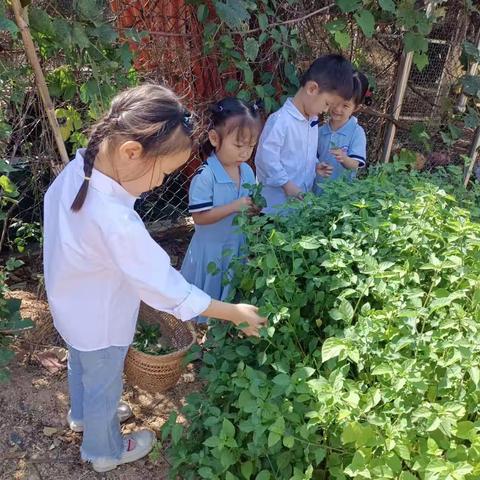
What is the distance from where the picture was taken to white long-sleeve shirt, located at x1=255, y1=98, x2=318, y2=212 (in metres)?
2.48

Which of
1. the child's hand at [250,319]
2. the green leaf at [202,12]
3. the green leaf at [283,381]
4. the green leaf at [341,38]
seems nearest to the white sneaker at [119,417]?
the child's hand at [250,319]

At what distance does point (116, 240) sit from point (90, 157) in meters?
0.27

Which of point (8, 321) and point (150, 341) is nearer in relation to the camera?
point (8, 321)

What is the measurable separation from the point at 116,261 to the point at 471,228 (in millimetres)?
1011

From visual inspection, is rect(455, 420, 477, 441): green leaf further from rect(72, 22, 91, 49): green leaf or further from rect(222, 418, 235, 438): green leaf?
rect(72, 22, 91, 49): green leaf

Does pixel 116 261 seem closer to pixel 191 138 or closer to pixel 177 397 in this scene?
pixel 191 138

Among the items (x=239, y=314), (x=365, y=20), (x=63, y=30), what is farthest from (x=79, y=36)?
(x=365, y=20)

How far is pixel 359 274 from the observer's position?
1.59 metres

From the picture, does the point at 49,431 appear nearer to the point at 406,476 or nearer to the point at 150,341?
the point at 150,341

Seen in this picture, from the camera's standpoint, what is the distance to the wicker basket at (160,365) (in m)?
2.09

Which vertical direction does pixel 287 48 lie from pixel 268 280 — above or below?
above

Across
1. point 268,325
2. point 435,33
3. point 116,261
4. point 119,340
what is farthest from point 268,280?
point 435,33

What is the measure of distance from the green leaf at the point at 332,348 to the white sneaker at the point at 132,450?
39.2 inches

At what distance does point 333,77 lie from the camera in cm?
242
